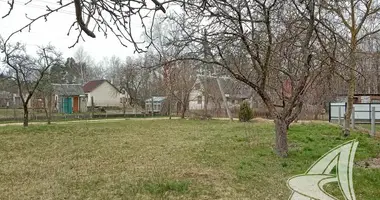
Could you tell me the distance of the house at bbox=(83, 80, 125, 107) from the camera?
134 ft

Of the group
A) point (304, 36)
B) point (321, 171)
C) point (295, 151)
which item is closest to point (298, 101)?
point (295, 151)

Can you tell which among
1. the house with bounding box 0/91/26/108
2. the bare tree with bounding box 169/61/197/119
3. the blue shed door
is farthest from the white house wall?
the bare tree with bounding box 169/61/197/119

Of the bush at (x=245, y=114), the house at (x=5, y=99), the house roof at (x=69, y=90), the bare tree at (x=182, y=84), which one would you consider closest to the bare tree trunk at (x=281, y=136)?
the bush at (x=245, y=114)

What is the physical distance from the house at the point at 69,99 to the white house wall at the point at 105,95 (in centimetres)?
361

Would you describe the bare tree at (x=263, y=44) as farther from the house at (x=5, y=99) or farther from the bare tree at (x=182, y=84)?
the house at (x=5, y=99)

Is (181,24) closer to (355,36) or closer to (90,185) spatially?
(90,185)

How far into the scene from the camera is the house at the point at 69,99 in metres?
32.9

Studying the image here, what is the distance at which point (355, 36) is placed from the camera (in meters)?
11.0

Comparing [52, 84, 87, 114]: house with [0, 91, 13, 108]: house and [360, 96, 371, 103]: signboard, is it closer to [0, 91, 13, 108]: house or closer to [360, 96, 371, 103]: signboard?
[0, 91, 13, 108]: house

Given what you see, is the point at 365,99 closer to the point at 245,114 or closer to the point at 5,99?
the point at 245,114

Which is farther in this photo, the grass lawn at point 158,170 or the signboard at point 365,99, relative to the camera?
the signboard at point 365,99

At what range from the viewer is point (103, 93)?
41656 mm

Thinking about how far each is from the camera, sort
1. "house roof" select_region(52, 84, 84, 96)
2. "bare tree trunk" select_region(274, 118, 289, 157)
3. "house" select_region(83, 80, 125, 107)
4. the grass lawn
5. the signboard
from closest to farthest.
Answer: the grass lawn < "bare tree trunk" select_region(274, 118, 289, 157) < the signboard < "house roof" select_region(52, 84, 84, 96) < "house" select_region(83, 80, 125, 107)

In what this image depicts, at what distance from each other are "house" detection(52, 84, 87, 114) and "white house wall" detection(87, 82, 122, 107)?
3608mm
